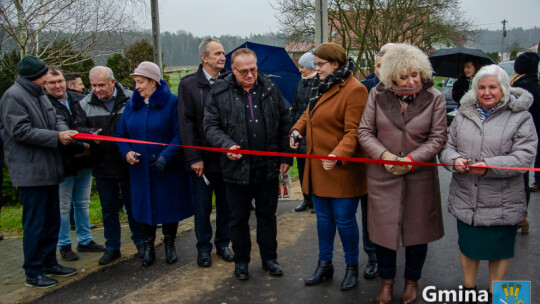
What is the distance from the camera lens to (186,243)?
17.8 feet

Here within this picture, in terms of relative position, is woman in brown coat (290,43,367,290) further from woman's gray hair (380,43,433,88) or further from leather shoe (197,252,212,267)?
leather shoe (197,252,212,267)

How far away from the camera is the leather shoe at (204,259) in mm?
4648

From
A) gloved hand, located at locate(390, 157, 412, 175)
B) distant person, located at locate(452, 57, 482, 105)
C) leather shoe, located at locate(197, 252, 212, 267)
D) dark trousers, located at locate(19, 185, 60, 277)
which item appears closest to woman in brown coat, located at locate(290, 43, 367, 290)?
gloved hand, located at locate(390, 157, 412, 175)

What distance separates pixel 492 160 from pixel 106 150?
3.73 metres

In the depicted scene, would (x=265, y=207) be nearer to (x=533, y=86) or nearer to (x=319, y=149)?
(x=319, y=149)

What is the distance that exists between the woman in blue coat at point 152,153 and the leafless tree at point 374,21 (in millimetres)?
16211

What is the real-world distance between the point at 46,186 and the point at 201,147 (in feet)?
4.97

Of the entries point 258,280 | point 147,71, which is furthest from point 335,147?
point 147,71

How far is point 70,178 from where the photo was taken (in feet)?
16.7

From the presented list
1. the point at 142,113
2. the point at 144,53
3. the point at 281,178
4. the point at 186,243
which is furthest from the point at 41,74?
the point at 144,53

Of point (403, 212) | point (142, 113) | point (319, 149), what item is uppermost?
point (142, 113)

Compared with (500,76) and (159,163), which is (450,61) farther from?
(159,163)

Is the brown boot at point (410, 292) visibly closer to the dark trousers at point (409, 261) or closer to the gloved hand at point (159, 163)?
the dark trousers at point (409, 261)

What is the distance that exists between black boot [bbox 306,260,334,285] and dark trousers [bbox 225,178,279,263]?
0.51m
